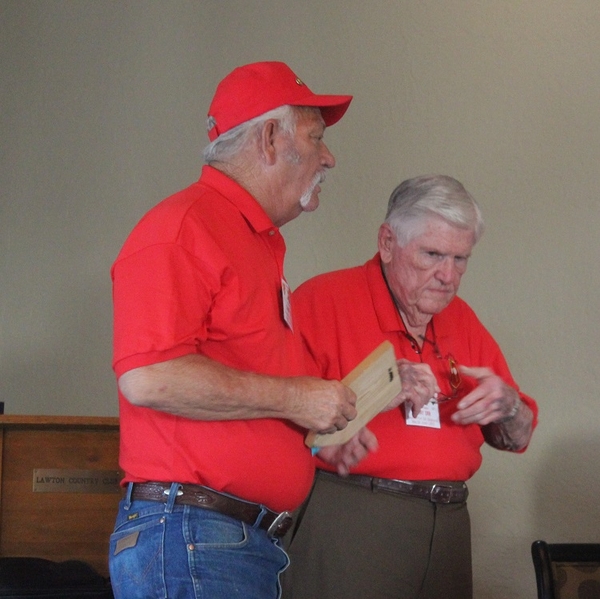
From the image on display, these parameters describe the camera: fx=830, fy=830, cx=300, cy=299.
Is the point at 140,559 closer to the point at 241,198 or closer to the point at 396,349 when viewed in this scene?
the point at 241,198

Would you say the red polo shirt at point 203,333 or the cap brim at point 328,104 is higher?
the cap brim at point 328,104

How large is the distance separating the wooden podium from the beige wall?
128cm

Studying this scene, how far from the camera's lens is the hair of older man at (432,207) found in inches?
86.3

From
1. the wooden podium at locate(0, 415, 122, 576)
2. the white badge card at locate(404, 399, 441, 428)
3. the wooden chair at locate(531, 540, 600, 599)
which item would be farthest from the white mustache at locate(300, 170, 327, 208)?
the wooden podium at locate(0, 415, 122, 576)

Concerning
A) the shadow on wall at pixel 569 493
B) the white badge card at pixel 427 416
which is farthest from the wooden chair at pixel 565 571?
the shadow on wall at pixel 569 493

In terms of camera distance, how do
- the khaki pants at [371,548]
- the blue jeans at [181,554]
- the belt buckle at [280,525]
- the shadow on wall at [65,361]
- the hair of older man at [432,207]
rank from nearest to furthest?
the blue jeans at [181,554] → the belt buckle at [280,525] → the khaki pants at [371,548] → the hair of older man at [432,207] → the shadow on wall at [65,361]

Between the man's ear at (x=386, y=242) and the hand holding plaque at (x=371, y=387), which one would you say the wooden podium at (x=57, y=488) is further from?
the hand holding plaque at (x=371, y=387)

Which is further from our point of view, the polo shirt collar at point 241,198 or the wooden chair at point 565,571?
the wooden chair at point 565,571

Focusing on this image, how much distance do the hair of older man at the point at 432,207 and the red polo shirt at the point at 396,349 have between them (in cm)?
16

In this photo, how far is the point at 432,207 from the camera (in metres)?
2.20

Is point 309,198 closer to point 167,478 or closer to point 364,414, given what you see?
point 364,414

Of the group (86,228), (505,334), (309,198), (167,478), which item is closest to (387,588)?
(167,478)

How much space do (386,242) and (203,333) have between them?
37.3 inches

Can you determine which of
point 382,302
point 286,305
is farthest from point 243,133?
point 382,302
